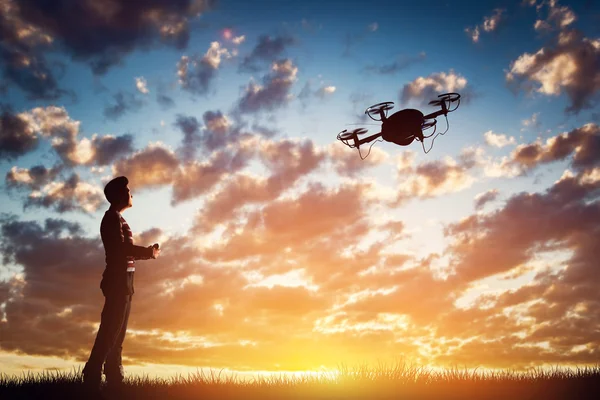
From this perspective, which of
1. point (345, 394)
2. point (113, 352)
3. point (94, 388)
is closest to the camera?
point (94, 388)

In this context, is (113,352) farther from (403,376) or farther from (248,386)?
(403,376)

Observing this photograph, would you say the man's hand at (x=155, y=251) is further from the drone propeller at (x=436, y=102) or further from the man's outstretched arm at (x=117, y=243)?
the drone propeller at (x=436, y=102)

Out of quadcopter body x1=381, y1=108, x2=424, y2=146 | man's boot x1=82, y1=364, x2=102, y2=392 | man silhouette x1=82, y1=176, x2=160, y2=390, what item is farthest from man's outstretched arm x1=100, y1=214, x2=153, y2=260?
quadcopter body x1=381, y1=108, x2=424, y2=146

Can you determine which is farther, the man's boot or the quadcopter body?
the quadcopter body

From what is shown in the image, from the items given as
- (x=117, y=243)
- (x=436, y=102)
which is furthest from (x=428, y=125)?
(x=117, y=243)

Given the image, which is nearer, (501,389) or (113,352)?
(113,352)

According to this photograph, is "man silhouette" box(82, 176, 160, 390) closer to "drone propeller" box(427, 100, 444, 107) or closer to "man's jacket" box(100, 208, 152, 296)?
"man's jacket" box(100, 208, 152, 296)

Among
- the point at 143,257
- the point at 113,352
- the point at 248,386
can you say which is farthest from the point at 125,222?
the point at 248,386
